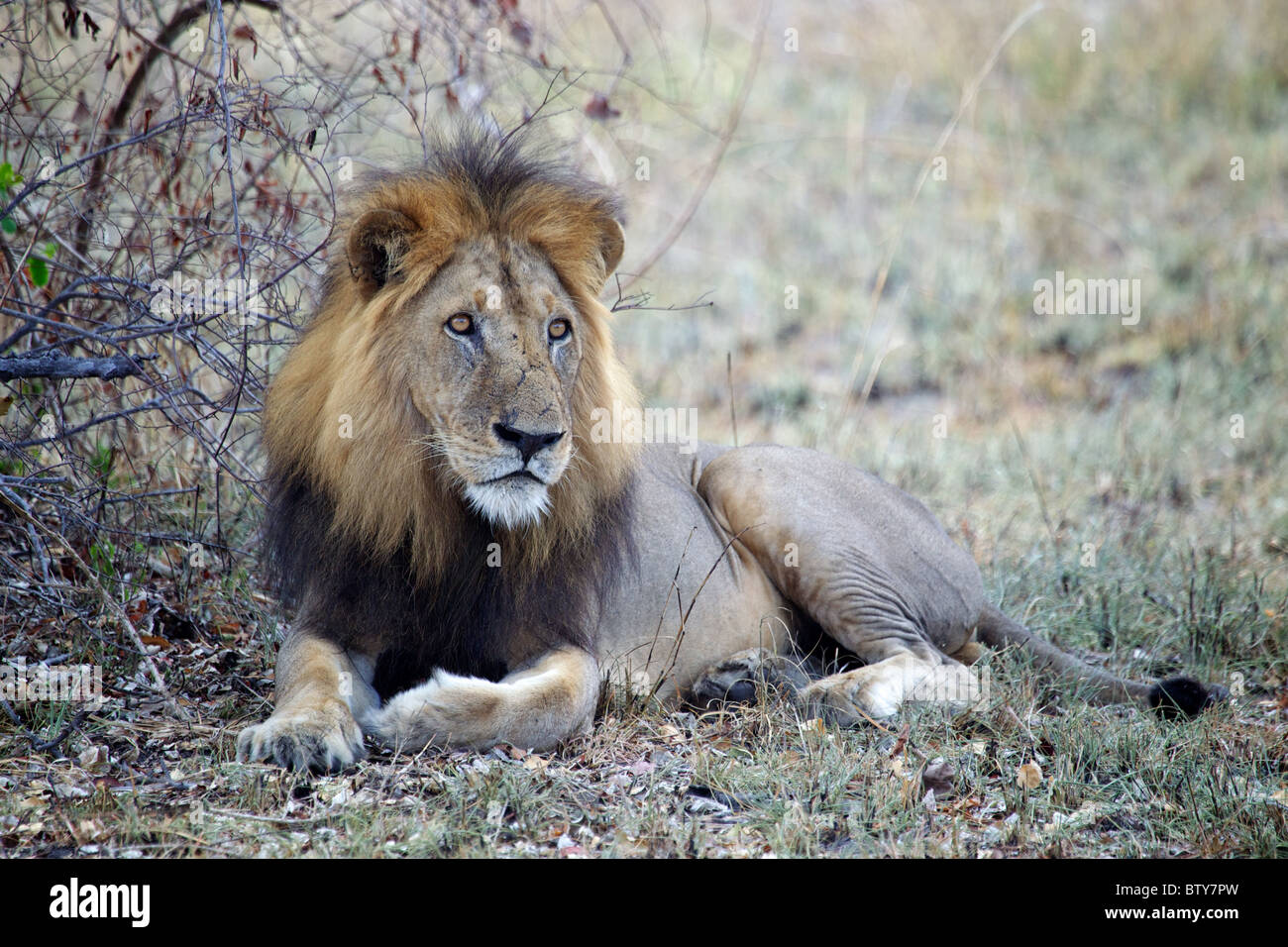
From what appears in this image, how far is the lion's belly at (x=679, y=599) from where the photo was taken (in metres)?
4.71

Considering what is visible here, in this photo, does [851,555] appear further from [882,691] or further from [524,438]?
[524,438]

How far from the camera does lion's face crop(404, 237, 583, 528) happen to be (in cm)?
378

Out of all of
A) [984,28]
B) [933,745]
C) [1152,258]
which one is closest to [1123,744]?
[933,745]

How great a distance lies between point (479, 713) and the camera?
3.88 meters

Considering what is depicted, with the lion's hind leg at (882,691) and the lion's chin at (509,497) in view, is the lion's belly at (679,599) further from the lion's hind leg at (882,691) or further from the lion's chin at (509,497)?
the lion's chin at (509,497)

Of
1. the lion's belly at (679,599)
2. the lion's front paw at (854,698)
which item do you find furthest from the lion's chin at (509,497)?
the lion's front paw at (854,698)

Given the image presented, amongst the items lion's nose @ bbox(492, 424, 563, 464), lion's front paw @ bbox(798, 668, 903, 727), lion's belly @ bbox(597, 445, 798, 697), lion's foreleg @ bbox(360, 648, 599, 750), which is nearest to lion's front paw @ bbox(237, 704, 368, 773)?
lion's foreleg @ bbox(360, 648, 599, 750)

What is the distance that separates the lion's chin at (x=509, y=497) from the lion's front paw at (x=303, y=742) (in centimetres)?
74

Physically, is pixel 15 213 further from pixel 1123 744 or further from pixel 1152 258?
pixel 1152 258

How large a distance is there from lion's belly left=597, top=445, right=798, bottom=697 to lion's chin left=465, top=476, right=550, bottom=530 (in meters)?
0.81

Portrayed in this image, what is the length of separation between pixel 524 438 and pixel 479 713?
2.73 ft

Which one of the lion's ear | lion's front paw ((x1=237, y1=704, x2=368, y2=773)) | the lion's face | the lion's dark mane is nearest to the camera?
lion's front paw ((x1=237, y1=704, x2=368, y2=773))

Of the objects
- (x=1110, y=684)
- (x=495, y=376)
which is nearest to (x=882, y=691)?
(x=1110, y=684)

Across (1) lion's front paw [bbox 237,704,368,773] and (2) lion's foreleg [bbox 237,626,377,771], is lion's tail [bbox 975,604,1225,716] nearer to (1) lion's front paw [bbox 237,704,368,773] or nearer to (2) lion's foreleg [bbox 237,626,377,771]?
(2) lion's foreleg [bbox 237,626,377,771]
